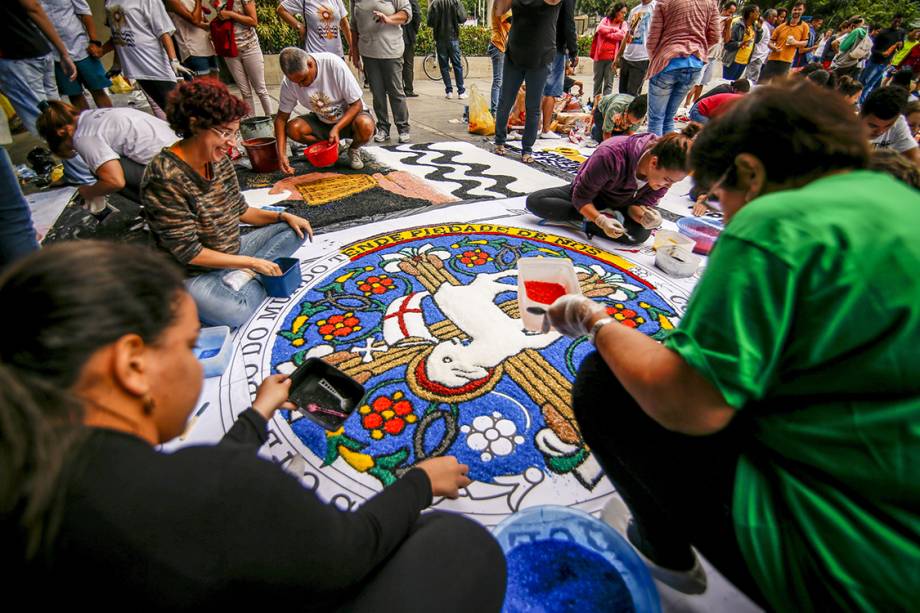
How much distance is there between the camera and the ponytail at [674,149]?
6.66 feet

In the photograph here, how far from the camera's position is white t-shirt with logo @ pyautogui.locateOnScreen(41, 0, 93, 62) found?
352 centimetres

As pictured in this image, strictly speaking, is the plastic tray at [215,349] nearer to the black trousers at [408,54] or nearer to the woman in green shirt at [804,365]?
the woman in green shirt at [804,365]

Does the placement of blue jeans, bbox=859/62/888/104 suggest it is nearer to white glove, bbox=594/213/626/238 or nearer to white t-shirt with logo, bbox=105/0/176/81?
white glove, bbox=594/213/626/238

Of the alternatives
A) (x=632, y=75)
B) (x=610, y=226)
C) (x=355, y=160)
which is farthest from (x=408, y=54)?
(x=610, y=226)

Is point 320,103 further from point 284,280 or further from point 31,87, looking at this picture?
point 284,280

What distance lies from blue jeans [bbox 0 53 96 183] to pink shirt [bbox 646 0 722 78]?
4.92 meters

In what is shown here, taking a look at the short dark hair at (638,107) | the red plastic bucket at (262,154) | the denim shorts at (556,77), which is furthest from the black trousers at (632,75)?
the red plastic bucket at (262,154)

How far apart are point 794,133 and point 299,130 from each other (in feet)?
13.1

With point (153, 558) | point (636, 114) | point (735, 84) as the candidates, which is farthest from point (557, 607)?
point (735, 84)

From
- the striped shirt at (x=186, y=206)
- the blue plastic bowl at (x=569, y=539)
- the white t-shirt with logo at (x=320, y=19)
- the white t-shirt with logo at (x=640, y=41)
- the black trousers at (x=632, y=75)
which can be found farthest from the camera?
the black trousers at (x=632, y=75)

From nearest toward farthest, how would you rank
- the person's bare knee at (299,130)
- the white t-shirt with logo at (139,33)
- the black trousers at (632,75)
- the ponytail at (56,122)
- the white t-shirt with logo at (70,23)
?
the ponytail at (56,122), the white t-shirt with logo at (139,33), the white t-shirt with logo at (70,23), the person's bare knee at (299,130), the black trousers at (632,75)

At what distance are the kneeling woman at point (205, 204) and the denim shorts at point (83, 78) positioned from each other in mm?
3369

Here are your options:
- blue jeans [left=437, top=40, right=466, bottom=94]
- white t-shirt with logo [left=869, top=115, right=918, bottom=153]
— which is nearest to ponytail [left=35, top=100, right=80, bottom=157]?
white t-shirt with logo [left=869, top=115, right=918, bottom=153]

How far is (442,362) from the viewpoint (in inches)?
70.8
